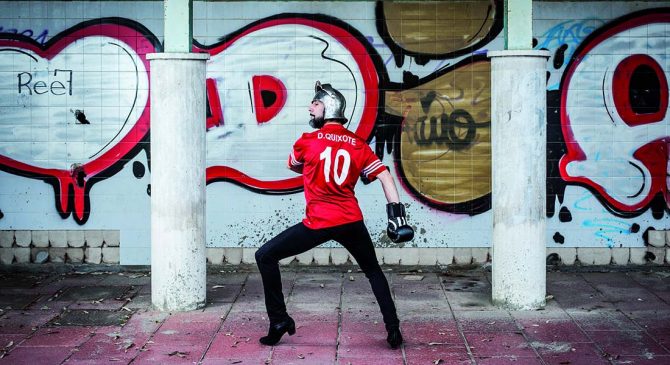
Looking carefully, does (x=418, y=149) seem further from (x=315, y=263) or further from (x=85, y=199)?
(x=85, y=199)

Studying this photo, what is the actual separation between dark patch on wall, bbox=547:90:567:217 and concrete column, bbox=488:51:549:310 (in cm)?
193

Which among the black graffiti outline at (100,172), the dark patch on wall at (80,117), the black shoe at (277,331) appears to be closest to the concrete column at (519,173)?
the black shoe at (277,331)

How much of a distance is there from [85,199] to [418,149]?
3921mm

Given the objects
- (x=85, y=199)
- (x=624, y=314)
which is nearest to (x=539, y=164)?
(x=624, y=314)

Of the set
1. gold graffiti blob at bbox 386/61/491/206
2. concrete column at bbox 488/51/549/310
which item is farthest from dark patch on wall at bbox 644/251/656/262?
concrete column at bbox 488/51/549/310

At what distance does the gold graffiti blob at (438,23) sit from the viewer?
35.0 feet

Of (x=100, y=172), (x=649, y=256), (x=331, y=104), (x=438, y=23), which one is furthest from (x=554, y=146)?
(x=100, y=172)

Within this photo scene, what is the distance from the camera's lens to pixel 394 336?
7.52m

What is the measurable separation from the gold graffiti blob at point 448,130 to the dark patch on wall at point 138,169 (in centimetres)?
293

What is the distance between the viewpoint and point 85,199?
10.9 m

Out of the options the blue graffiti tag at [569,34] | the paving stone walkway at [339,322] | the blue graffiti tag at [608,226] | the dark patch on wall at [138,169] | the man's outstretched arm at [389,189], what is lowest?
the paving stone walkway at [339,322]

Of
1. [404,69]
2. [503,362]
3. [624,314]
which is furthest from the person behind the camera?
[404,69]

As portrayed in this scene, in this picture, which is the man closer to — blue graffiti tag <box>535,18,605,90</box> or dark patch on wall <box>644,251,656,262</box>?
blue graffiti tag <box>535,18,605,90</box>

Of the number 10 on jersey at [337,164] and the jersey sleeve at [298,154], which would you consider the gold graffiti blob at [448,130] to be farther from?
the number 10 on jersey at [337,164]
